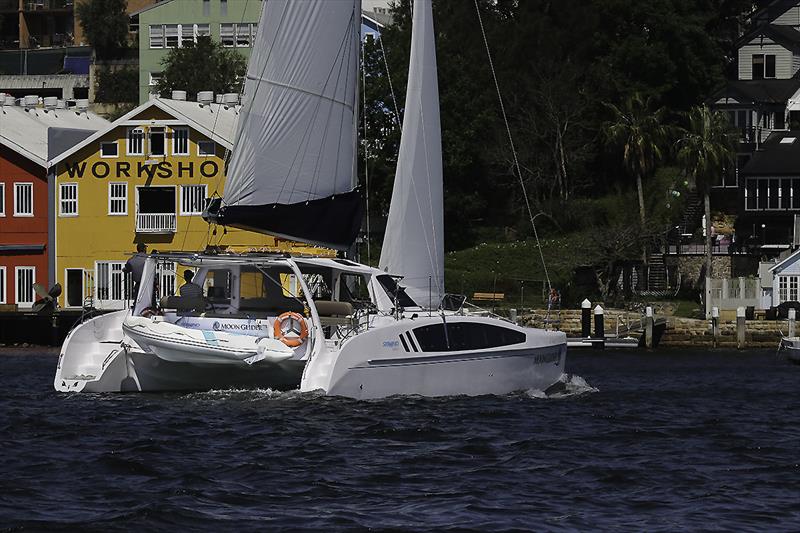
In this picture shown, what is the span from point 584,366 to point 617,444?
2382 cm

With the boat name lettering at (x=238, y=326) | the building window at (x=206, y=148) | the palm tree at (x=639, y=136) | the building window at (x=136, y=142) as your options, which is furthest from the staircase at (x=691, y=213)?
the boat name lettering at (x=238, y=326)

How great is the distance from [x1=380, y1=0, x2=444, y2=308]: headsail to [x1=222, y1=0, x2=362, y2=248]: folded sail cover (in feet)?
4.59

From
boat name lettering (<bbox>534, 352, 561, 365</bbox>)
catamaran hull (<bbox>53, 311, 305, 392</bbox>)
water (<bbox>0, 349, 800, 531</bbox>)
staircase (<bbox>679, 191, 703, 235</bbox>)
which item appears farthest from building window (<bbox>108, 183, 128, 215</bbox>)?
boat name lettering (<bbox>534, 352, 561, 365</bbox>)

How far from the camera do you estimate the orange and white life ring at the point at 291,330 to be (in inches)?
1200

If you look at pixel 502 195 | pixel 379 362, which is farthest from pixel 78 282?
pixel 379 362

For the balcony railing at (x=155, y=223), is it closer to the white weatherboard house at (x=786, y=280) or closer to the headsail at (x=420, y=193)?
the white weatherboard house at (x=786, y=280)

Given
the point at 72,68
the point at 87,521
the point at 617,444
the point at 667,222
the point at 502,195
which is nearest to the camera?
the point at 87,521

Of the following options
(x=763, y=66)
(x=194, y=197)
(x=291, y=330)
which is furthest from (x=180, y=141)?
(x=291, y=330)

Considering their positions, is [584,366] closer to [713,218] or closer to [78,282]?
[78,282]

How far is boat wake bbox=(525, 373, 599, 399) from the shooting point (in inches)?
1344

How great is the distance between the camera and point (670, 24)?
8688 cm

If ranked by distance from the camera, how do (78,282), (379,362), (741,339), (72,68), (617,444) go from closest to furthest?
(617,444), (379,362), (741,339), (78,282), (72,68)

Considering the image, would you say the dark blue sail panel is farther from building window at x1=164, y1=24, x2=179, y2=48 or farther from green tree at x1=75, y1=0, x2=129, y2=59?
green tree at x1=75, y1=0, x2=129, y2=59

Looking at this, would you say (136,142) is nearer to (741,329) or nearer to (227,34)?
(741,329)
